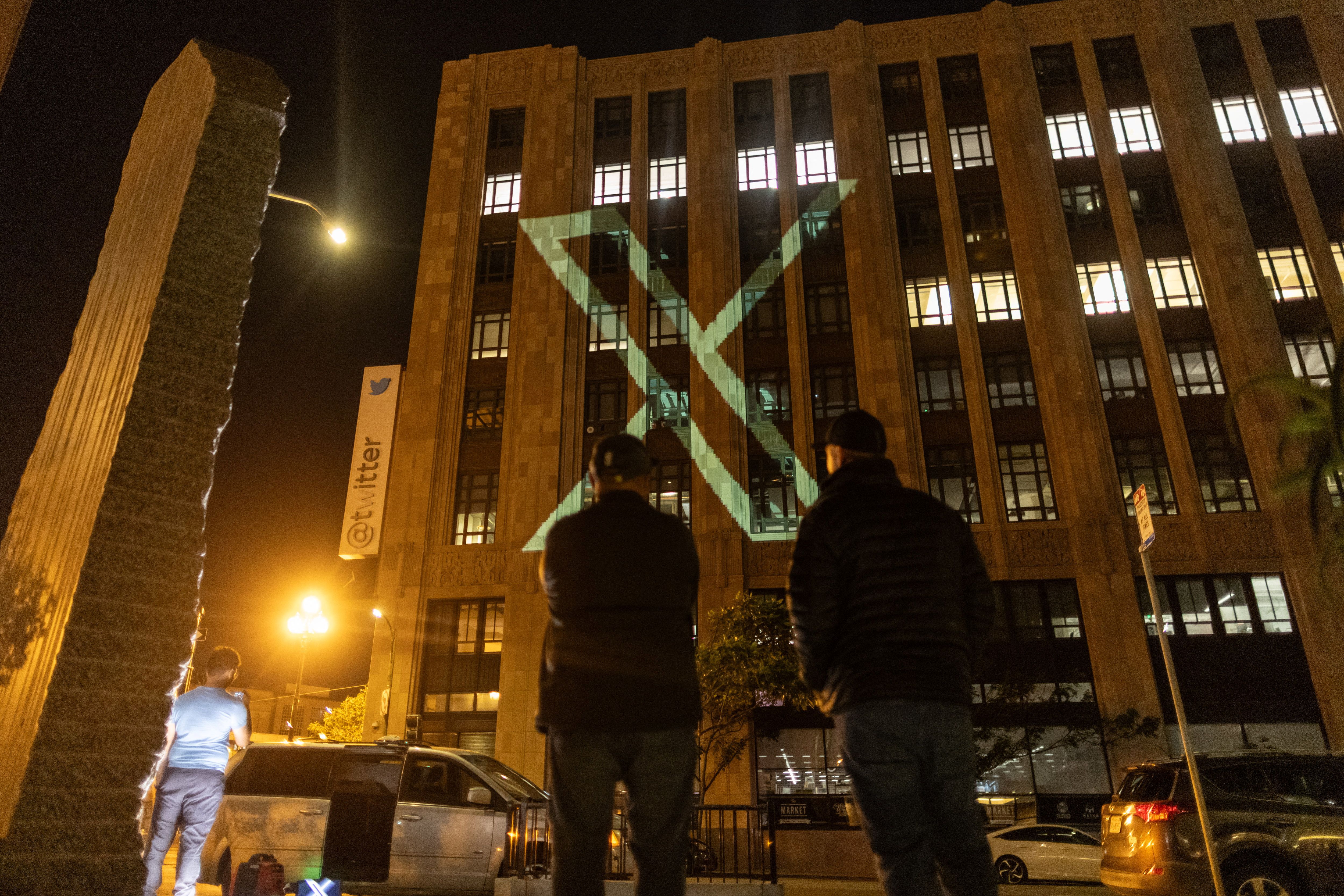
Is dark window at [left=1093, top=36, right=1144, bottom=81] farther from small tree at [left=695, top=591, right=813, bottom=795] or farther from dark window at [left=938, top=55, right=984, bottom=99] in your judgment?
small tree at [left=695, top=591, right=813, bottom=795]

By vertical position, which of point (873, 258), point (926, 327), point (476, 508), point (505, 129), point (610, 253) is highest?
point (505, 129)

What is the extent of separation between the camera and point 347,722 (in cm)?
3938

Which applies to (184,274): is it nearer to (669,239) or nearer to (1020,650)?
(1020,650)

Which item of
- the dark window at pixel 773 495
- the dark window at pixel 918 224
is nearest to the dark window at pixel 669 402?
the dark window at pixel 773 495

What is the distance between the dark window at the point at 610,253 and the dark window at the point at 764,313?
209 inches

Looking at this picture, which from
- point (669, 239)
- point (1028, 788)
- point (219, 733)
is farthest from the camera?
point (669, 239)

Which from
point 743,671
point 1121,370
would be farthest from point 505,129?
point 1121,370

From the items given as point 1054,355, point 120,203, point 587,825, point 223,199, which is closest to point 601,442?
point 587,825

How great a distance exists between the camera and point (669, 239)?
110 feet

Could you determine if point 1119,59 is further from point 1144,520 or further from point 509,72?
point 1144,520

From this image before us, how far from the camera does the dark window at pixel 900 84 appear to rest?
34.3 metres

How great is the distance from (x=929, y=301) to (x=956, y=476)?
7204mm

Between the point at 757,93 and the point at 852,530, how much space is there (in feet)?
119

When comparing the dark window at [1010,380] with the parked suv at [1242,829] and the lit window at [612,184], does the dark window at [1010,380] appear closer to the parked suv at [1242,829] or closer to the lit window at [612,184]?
the lit window at [612,184]
